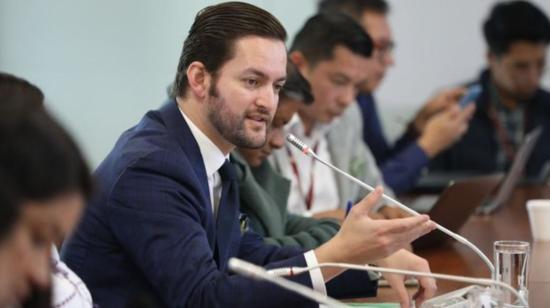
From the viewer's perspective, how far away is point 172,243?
1690 millimetres

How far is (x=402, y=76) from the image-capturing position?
5.49 meters

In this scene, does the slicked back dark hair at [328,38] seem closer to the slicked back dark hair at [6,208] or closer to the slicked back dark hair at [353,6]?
the slicked back dark hair at [353,6]

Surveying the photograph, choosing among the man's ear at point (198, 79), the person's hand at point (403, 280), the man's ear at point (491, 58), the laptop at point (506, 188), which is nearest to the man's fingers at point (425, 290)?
the person's hand at point (403, 280)

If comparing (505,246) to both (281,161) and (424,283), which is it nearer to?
(424,283)

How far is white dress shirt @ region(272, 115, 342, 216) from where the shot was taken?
295 centimetres

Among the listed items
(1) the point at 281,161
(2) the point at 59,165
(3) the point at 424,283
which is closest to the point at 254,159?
(1) the point at 281,161

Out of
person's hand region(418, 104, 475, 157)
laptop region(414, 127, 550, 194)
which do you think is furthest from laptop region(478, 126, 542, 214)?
person's hand region(418, 104, 475, 157)

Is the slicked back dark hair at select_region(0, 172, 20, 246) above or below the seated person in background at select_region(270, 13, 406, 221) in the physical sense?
above

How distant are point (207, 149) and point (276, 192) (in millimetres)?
606

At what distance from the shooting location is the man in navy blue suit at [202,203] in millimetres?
1689

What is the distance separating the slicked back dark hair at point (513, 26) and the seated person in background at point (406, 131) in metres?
0.65

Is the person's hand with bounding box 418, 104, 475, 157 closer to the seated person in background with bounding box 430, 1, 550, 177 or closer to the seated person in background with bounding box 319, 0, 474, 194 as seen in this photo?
the seated person in background with bounding box 319, 0, 474, 194

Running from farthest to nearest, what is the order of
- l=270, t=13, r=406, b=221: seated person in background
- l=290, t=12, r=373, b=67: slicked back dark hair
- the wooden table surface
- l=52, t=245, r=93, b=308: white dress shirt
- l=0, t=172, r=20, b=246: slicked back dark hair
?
l=290, t=12, r=373, b=67: slicked back dark hair < l=270, t=13, r=406, b=221: seated person in background < the wooden table surface < l=52, t=245, r=93, b=308: white dress shirt < l=0, t=172, r=20, b=246: slicked back dark hair

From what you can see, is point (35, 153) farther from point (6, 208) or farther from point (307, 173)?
point (307, 173)
